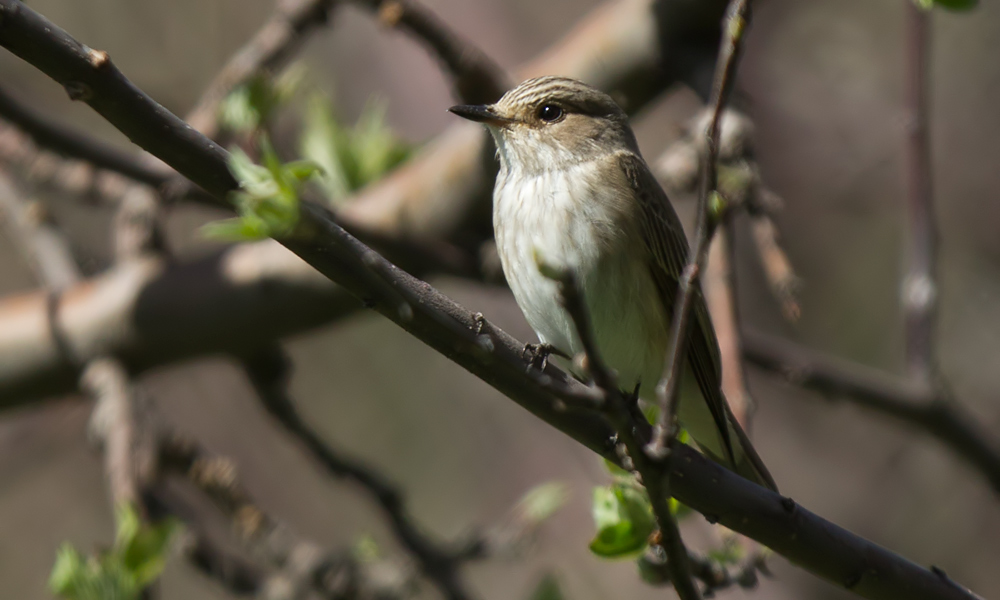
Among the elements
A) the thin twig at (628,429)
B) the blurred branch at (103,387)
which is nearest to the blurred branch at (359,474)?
the blurred branch at (103,387)

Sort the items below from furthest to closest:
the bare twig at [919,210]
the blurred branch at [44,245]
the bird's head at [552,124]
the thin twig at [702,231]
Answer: the blurred branch at [44,245]
the bare twig at [919,210]
the bird's head at [552,124]
the thin twig at [702,231]

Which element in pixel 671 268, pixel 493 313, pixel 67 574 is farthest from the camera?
pixel 493 313

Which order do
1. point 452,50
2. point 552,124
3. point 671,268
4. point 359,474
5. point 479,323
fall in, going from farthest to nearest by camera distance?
point 359,474 → point 452,50 → point 552,124 → point 671,268 → point 479,323

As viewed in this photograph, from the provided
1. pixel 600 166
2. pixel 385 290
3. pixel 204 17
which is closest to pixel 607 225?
pixel 600 166

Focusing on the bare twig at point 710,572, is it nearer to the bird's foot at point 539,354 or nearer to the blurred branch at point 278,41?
the bird's foot at point 539,354

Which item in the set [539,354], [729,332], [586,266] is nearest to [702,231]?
[539,354]

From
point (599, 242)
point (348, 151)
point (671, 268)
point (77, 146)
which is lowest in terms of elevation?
point (671, 268)

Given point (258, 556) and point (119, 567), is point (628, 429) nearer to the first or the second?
point (119, 567)
